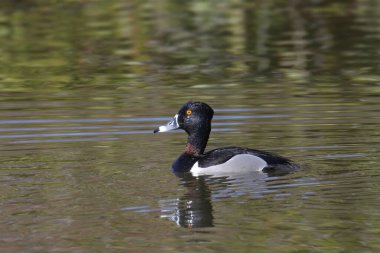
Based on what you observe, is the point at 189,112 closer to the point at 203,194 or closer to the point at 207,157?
the point at 207,157

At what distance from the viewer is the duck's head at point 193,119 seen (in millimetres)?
13352

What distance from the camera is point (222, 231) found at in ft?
31.2

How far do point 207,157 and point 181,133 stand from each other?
256cm

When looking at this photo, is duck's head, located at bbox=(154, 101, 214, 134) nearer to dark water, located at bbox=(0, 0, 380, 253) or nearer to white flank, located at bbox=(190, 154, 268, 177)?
dark water, located at bbox=(0, 0, 380, 253)

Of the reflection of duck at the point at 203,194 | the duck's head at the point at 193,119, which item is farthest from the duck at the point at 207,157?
the reflection of duck at the point at 203,194

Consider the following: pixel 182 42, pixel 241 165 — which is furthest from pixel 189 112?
pixel 182 42

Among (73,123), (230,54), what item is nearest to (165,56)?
(230,54)

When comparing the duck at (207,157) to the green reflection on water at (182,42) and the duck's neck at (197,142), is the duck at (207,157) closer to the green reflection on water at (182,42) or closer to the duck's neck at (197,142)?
the duck's neck at (197,142)

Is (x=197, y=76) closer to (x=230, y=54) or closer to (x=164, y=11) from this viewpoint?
(x=230, y=54)

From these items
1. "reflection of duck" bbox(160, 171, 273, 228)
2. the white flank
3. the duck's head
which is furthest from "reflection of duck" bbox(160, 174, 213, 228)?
the duck's head

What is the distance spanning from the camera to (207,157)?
12648 millimetres

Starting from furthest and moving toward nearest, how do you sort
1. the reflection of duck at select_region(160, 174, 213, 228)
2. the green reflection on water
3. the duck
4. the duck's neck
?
the green reflection on water < the duck's neck < the duck < the reflection of duck at select_region(160, 174, 213, 228)

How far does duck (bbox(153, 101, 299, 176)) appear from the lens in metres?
12.2

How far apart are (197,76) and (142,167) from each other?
26.3 feet
